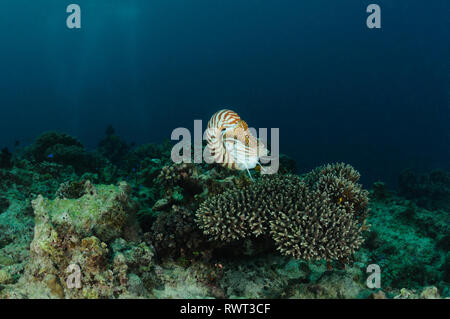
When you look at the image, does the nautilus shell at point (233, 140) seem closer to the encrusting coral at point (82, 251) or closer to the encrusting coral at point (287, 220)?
the encrusting coral at point (287, 220)

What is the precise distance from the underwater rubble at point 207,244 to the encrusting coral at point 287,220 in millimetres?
21

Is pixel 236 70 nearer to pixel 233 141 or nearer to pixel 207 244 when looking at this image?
pixel 233 141

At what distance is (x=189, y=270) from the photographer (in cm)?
455

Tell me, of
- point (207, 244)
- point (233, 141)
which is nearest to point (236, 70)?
point (233, 141)

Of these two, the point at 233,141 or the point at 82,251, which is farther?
the point at 233,141

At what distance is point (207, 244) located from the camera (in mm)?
4746

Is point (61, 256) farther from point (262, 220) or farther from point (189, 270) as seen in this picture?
point (262, 220)

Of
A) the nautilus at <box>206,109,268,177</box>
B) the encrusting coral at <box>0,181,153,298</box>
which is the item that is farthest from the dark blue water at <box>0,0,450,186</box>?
the encrusting coral at <box>0,181,153,298</box>

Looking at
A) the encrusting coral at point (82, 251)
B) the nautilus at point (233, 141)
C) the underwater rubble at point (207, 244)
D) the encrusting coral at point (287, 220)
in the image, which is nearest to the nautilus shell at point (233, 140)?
the nautilus at point (233, 141)

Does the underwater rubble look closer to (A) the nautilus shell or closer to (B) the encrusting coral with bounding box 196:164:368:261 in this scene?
(B) the encrusting coral with bounding box 196:164:368:261

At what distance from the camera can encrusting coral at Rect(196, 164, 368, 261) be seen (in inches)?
167

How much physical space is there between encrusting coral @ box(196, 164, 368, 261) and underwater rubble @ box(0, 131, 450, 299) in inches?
0.8

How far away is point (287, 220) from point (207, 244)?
1493 millimetres

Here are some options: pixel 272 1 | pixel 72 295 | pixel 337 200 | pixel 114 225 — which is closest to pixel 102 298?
pixel 72 295
